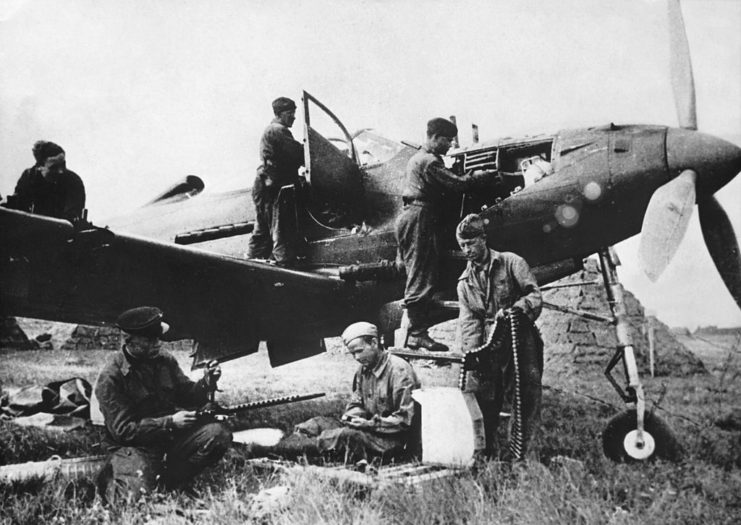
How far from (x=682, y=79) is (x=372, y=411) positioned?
3.22 metres

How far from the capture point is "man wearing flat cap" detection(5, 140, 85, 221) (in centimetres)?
488

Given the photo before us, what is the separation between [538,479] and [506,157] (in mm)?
2856

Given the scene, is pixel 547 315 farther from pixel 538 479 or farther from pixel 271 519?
pixel 271 519

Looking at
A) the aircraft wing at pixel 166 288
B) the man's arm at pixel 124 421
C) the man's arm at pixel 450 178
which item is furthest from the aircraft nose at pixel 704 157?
the man's arm at pixel 124 421

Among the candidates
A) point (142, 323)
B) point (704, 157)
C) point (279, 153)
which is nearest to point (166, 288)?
point (142, 323)

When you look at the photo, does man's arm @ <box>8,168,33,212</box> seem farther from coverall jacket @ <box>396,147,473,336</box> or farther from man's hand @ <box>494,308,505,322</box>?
man's hand @ <box>494,308,505,322</box>

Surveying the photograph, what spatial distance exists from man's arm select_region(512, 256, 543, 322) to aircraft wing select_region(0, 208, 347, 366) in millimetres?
2154

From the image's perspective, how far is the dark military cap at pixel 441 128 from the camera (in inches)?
187

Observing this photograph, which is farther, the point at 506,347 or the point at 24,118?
the point at 24,118

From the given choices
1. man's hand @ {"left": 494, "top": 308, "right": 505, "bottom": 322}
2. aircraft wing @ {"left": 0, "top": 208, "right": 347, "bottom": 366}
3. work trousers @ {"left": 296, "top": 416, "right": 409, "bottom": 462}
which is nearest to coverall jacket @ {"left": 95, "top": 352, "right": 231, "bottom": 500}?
work trousers @ {"left": 296, "top": 416, "right": 409, "bottom": 462}

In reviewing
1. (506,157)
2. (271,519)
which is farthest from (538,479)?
(506,157)

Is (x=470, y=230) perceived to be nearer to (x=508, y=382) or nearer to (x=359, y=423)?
(x=508, y=382)

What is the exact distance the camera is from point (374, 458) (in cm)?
382

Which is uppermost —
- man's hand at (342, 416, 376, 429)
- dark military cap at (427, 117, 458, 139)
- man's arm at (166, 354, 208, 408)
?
dark military cap at (427, 117, 458, 139)
